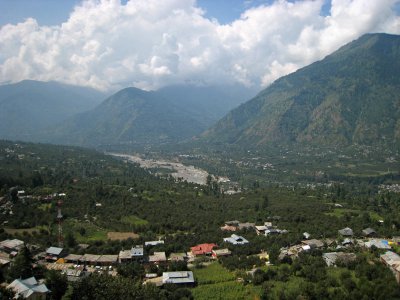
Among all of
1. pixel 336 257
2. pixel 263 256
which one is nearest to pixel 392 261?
pixel 336 257

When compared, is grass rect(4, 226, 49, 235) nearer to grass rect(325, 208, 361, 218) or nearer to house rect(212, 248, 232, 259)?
house rect(212, 248, 232, 259)

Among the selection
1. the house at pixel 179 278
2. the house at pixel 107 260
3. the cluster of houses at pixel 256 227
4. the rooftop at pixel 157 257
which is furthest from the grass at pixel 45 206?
the house at pixel 179 278

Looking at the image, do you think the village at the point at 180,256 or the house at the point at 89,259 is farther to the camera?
the house at the point at 89,259

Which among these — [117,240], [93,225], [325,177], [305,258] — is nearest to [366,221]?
[305,258]

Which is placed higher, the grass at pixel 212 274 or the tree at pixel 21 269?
the tree at pixel 21 269

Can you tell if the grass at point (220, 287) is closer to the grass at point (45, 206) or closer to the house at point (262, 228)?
the house at point (262, 228)

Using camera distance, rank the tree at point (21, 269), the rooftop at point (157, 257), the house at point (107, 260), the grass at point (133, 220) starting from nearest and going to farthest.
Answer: the tree at point (21, 269) < the house at point (107, 260) < the rooftop at point (157, 257) < the grass at point (133, 220)

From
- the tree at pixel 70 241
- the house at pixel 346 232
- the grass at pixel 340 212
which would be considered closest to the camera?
the tree at pixel 70 241
